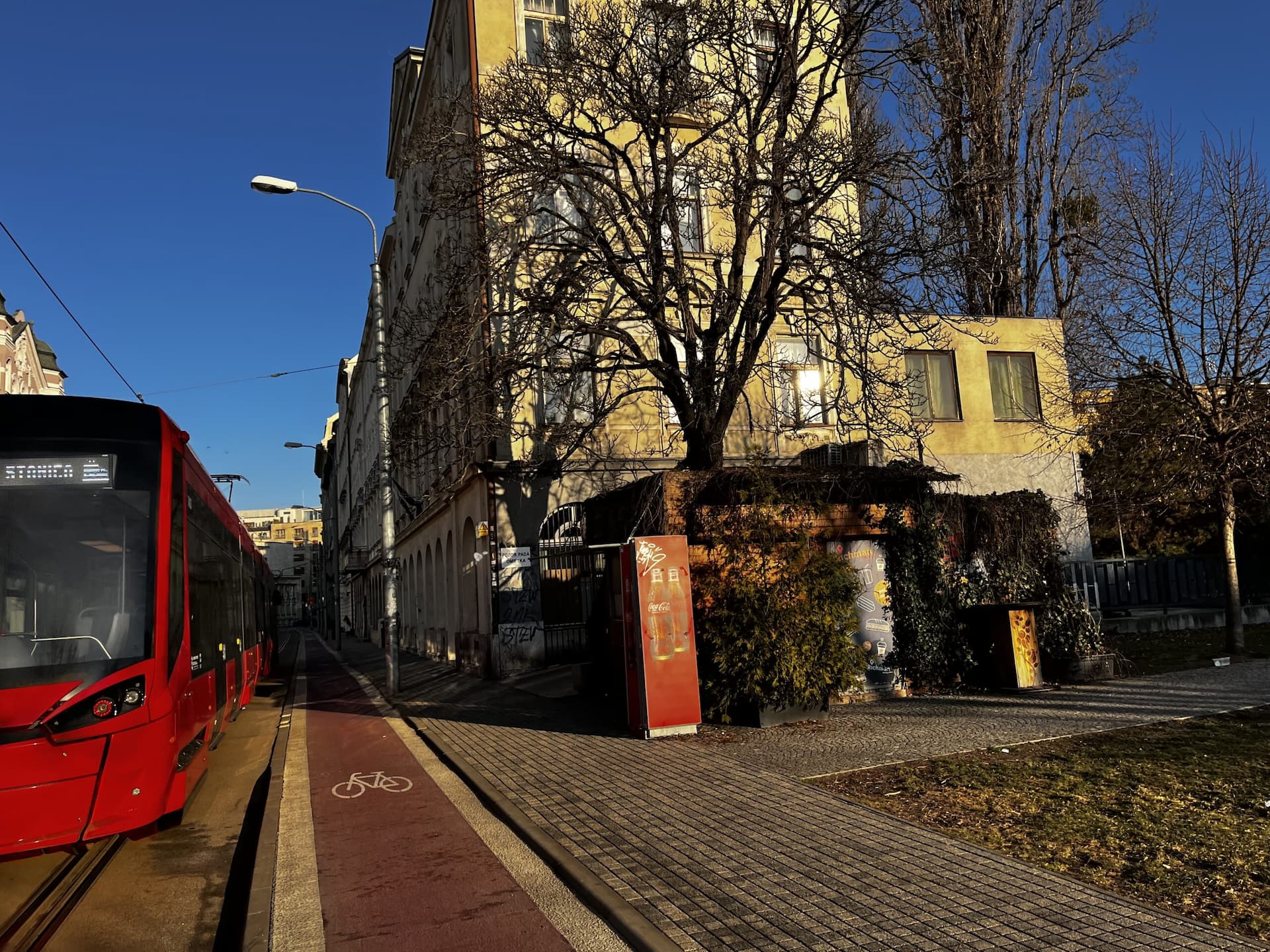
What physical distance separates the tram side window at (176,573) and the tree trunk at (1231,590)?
602 inches

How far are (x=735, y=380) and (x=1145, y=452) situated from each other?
8167 mm

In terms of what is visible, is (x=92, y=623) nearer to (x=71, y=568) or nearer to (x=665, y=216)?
(x=71, y=568)

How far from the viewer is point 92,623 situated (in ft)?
20.7

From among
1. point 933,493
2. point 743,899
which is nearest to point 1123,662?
point 933,493

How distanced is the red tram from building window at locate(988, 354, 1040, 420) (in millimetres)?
22151

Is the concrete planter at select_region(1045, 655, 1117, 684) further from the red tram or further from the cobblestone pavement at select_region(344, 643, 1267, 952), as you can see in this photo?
the red tram

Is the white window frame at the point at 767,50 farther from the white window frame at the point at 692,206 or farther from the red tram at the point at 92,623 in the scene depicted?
the red tram at the point at 92,623

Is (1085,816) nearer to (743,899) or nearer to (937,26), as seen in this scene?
(743,899)

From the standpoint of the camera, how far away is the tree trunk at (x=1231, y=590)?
14836 millimetres

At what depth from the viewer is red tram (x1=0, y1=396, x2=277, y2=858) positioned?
5.83m

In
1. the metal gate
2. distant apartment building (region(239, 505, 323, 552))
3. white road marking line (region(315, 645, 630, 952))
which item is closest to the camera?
white road marking line (region(315, 645, 630, 952))

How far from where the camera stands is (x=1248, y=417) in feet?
47.3

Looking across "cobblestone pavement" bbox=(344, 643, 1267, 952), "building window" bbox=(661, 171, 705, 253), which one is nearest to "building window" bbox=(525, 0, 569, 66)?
"building window" bbox=(661, 171, 705, 253)

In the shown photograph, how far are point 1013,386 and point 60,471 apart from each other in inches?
934
